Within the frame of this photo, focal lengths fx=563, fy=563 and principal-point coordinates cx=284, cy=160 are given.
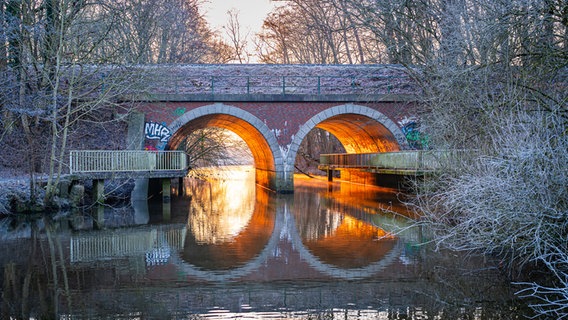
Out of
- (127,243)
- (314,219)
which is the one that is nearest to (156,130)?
(314,219)

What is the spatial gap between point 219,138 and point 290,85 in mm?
7227

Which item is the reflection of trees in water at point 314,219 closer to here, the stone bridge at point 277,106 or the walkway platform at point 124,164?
the stone bridge at point 277,106

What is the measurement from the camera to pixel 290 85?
25.6m

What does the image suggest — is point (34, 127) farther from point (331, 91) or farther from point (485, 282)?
point (485, 282)

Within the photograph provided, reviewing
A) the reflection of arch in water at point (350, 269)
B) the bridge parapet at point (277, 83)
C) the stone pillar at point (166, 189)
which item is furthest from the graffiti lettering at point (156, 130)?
the reflection of arch in water at point (350, 269)

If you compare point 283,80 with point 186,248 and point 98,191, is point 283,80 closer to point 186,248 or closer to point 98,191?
point 98,191

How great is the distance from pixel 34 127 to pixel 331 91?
41.0ft

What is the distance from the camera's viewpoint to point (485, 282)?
7.95 m

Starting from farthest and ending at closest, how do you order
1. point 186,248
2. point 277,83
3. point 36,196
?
1. point 277,83
2. point 36,196
3. point 186,248

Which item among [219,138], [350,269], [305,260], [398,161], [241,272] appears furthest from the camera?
[219,138]

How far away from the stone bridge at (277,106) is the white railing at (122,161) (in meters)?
2.31

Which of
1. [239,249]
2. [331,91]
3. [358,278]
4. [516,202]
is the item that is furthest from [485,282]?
[331,91]

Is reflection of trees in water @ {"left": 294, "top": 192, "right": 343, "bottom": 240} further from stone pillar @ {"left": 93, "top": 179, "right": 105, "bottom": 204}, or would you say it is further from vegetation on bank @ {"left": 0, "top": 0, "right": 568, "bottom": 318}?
stone pillar @ {"left": 93, "top": 179, "right": 105, "bottom": 204}

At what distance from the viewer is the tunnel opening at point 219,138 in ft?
81.1
